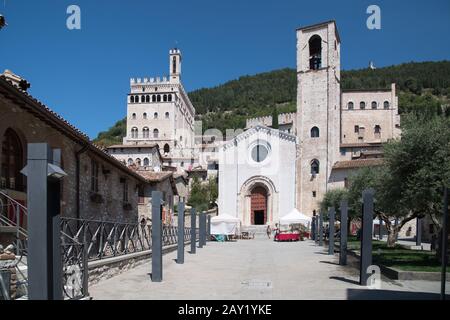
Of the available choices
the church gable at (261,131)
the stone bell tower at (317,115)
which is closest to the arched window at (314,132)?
the stone bell tower at (317,115)

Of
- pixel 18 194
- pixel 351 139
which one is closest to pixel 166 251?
pixel 18 194

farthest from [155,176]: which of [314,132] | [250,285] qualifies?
[314,132]

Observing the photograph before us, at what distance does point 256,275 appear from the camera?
13227 millimetres

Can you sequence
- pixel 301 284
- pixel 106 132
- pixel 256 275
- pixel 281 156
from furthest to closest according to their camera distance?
pixel 106 132
pixel 281 156
pixel 256 275
pixel 301 284

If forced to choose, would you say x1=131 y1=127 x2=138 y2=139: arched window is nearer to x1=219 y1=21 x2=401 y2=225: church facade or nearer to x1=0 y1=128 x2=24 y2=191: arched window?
x1=219 y1=21 x2=401 y2=225: church facade

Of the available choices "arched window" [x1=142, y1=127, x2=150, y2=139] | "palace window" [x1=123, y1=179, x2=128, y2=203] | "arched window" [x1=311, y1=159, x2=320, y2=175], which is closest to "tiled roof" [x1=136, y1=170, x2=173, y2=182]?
"palace window" [x1=123, y1=179, x2=128, y2=203]

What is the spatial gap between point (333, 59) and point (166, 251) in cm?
3998

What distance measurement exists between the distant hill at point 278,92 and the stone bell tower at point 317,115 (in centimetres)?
5541

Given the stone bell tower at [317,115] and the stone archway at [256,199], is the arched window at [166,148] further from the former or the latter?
the stone bell tower at [317,115]

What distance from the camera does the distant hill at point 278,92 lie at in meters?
120

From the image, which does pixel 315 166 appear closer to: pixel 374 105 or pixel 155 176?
pixel 374 105

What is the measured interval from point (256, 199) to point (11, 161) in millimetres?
43494

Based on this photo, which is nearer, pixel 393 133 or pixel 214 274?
pixel 214 274
